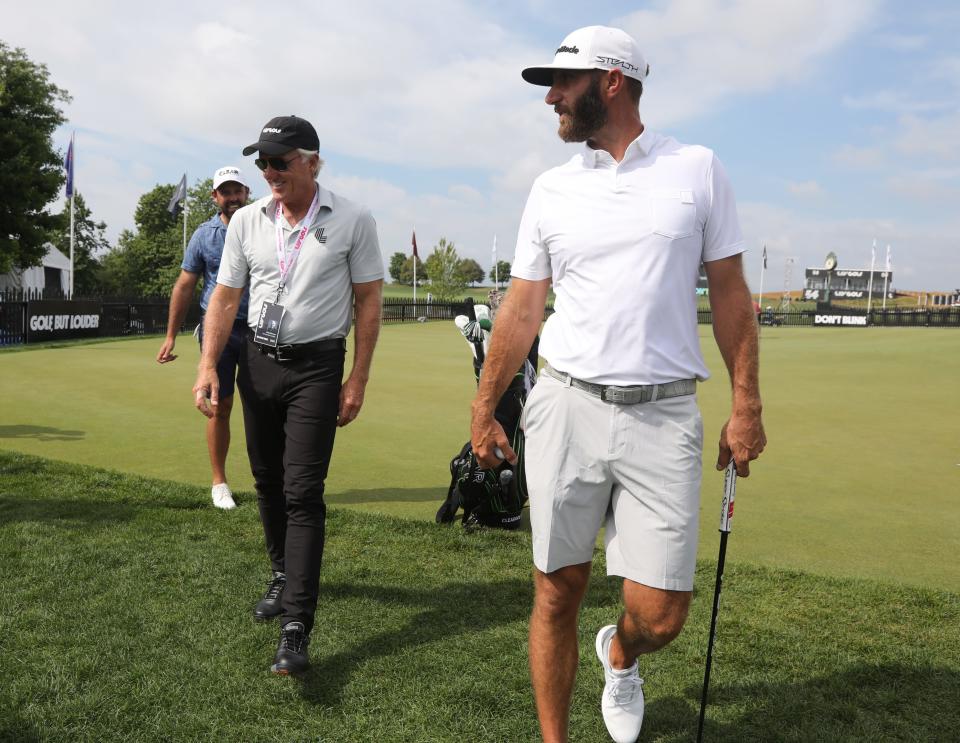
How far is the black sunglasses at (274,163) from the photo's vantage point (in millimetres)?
3781

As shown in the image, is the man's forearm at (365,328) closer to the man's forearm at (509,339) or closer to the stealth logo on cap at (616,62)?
the man's forearm at (509,339)

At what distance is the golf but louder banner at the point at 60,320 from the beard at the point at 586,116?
74.4 feet

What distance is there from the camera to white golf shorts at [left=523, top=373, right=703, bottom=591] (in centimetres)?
273

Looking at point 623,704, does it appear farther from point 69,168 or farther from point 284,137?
point 69,168

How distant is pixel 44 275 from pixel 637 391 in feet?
209

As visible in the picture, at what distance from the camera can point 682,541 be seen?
8.96 feet

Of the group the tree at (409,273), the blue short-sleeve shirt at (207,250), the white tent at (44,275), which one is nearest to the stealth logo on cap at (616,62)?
the blue short-sleeve shirt at (207,250)

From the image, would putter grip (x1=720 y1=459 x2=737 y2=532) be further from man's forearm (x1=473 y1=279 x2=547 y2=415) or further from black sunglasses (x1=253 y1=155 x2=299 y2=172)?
black sunglasses (x1=253 y1=155 x2=299 y2=172)

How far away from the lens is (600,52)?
2.75 meters

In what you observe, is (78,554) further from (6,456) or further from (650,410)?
(650,410)

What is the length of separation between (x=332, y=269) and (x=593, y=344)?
5.41ft

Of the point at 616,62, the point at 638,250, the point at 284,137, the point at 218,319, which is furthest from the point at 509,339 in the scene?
the point at 218,319

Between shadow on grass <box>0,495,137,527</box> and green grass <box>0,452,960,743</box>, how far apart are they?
112 millimetres

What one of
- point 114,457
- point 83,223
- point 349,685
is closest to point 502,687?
point 349,685
